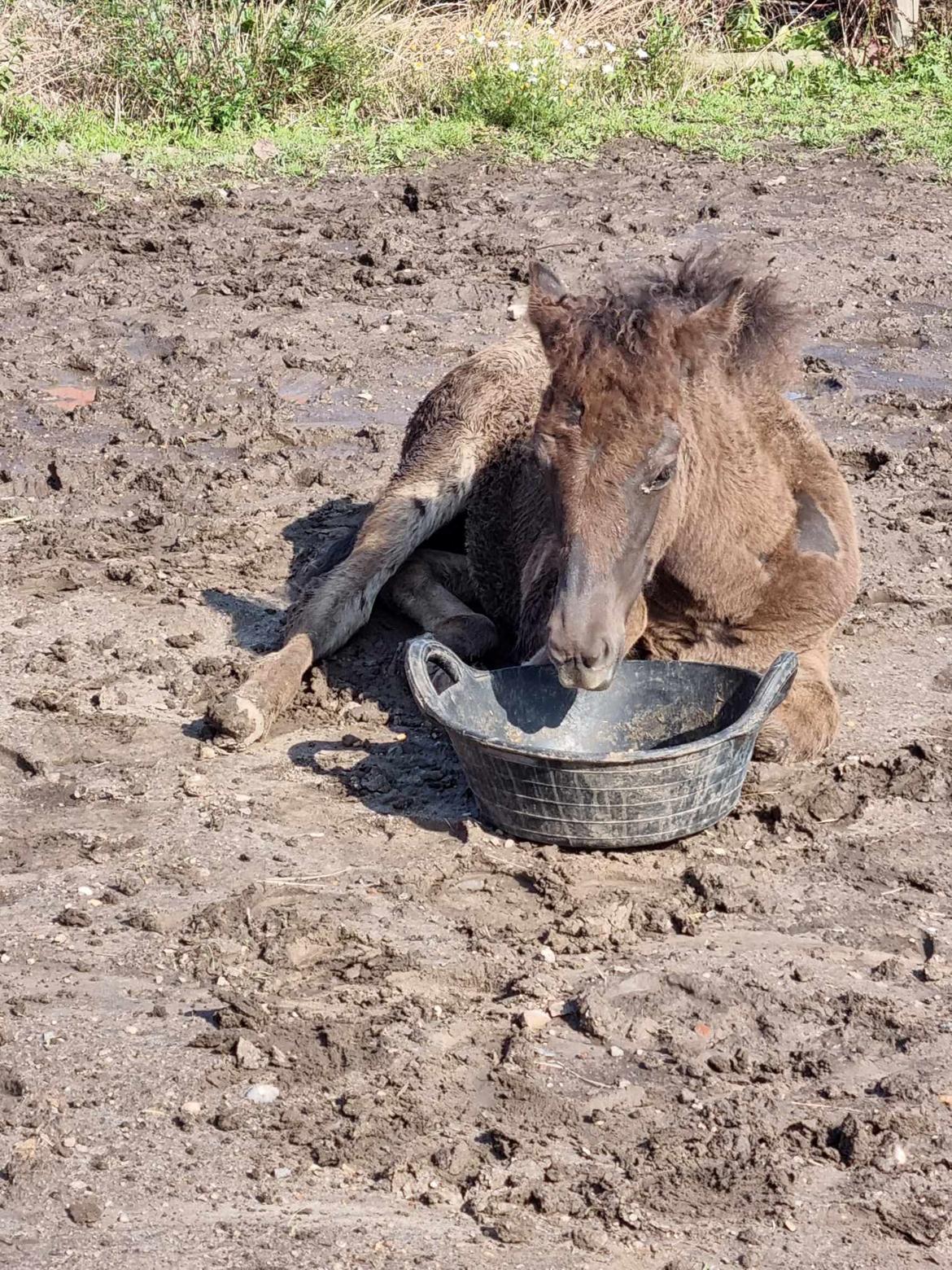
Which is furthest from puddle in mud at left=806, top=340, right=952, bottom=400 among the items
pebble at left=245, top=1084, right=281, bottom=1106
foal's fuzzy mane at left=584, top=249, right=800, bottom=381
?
pebble at left=245, top=1084, right=281, bottom=1106

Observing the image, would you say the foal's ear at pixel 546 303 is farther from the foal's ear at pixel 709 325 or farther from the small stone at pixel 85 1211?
the small stone at pixel 85 1211

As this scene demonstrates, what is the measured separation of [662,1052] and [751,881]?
916mm

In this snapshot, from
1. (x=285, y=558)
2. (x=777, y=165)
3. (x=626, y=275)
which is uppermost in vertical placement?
(x=626, y=275)

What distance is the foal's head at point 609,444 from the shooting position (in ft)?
14.3

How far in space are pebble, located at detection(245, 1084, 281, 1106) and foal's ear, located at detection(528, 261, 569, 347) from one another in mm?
2234

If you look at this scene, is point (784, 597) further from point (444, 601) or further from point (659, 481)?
point (444, 601)

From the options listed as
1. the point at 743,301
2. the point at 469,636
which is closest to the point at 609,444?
the point at 743,301

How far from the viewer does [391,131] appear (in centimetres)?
1327

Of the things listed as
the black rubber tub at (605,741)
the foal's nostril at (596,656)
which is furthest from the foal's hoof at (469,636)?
the foal's nostril at (596,656)

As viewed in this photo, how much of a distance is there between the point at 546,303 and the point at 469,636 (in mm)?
1935

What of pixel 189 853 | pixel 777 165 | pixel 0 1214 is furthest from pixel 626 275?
pixel 777 165

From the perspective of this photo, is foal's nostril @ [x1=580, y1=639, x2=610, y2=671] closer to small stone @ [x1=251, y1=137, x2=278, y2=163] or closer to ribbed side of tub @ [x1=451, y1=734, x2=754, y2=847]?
ribbed side of tub @ [x1=451, y1=734, x2=754, y2=847]

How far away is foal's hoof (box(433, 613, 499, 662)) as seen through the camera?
6352mm

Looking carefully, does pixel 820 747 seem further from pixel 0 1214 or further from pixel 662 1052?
pixel 0 1214
